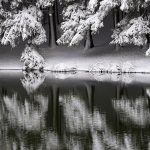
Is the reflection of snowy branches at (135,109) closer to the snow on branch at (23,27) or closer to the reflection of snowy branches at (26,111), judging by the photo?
the reflection of snowy branches at (26,111)

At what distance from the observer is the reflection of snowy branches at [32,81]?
2814cm

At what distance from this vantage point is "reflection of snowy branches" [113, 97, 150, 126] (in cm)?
1710

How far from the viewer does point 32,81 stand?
32094 millimetres

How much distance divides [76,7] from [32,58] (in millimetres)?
5729

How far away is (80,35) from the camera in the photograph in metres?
37.1

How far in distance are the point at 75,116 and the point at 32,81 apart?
14237 millimetres

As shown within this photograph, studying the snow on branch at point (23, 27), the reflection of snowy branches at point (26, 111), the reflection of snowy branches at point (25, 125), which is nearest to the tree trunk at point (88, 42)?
the snow on branch at point (23, 27)

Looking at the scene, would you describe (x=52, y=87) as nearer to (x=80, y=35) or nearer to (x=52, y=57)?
(x=80, y=35)

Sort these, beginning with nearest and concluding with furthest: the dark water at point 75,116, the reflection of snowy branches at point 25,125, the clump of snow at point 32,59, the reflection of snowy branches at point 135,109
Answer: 1. the reflection of snowy branches at point 25,125
2. the dark water at point 75,116
3. the reflection of snowy branches at point 135,109
4. the clump of snow at point 32,59

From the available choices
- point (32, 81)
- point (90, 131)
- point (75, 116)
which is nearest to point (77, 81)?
point (32, 81)

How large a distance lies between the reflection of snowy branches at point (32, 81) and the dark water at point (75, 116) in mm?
70

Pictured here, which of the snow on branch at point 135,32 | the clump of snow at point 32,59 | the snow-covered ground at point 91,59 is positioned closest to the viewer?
the snow on branch at point 135,32

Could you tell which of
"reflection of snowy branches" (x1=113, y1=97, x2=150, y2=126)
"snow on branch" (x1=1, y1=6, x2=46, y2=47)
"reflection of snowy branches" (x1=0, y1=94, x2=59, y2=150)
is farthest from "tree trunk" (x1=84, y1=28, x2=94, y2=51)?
"reflection of snowy branches" (x1=113, y1=97, x2=150, y2=126)

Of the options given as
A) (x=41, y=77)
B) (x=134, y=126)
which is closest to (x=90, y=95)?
(x=134, y=126)
